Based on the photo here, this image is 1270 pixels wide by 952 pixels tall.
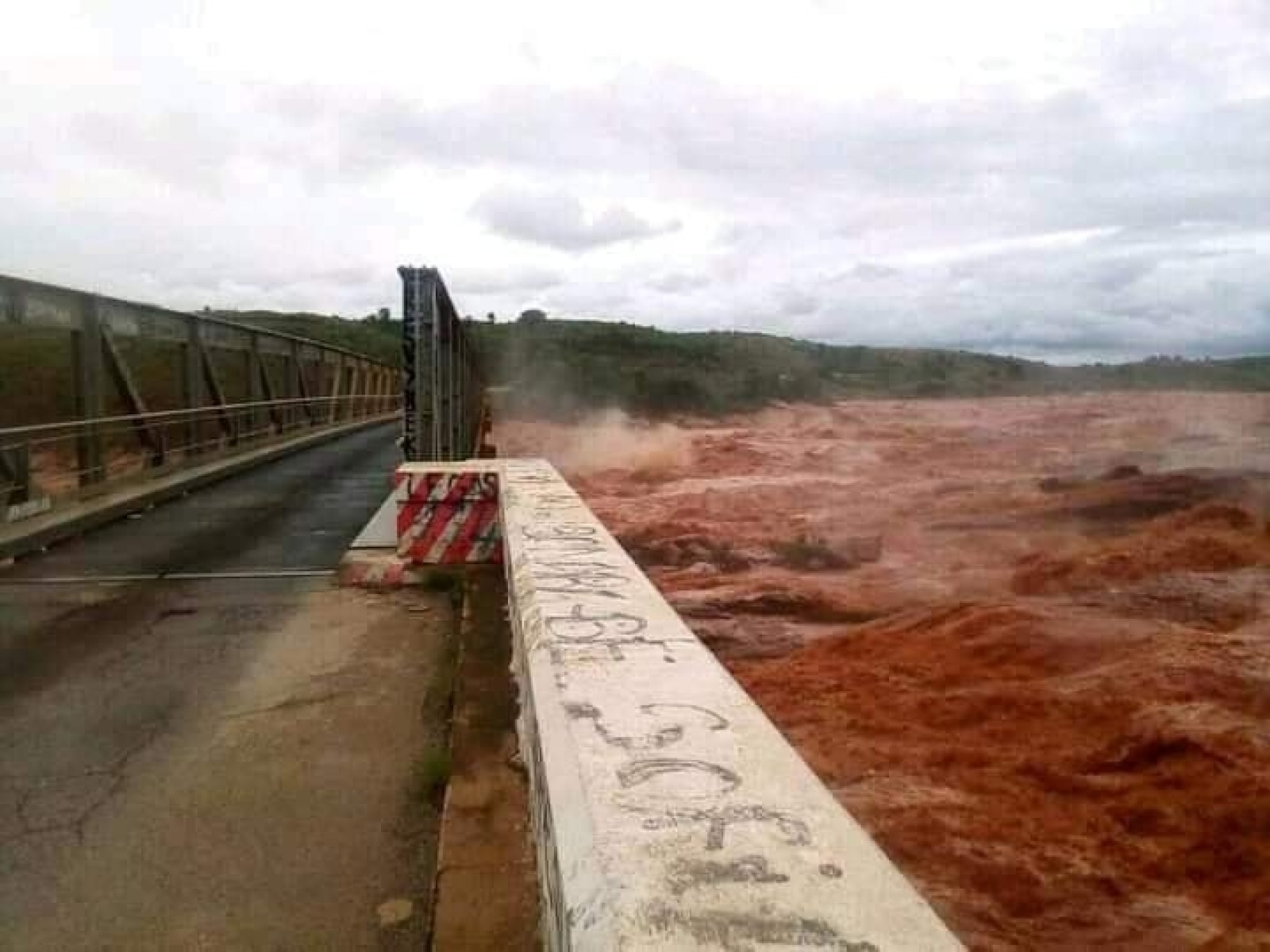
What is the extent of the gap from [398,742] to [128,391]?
378 inches

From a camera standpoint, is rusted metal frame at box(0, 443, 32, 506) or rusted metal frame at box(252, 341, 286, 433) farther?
rusted metal frame at box(252, 341, 286, 433)

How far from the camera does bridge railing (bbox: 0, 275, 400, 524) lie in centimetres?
1026

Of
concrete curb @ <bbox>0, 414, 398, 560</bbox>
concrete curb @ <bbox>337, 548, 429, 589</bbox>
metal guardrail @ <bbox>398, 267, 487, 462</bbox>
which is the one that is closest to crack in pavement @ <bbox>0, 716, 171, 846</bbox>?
concrete curb @ <bbox>337, 548, 429, 589</bbox>

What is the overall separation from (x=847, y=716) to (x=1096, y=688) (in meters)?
1.99

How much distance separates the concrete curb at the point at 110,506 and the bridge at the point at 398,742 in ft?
0.18

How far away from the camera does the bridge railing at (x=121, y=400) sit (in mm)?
10258

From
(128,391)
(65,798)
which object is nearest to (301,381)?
(128,391)

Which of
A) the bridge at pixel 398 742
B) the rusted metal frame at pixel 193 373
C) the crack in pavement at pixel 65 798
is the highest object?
the rusted metal frame at pixel 193 373

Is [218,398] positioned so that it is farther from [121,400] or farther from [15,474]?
[15,474]

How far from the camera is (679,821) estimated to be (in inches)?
74.7

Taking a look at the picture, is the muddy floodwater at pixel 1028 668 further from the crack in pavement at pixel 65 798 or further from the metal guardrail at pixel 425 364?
the crack in pavement at pixel 65 798

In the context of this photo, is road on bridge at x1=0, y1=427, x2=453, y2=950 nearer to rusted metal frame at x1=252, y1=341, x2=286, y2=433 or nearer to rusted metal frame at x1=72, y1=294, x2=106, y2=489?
rusted metal frame at x1=72, y1=294, x2=106, y2=489

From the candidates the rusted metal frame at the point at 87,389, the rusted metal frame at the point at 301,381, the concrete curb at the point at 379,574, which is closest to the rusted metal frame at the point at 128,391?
the rusted metal frame at the point at 87,389

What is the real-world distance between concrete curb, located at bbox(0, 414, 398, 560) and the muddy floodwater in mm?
6074
